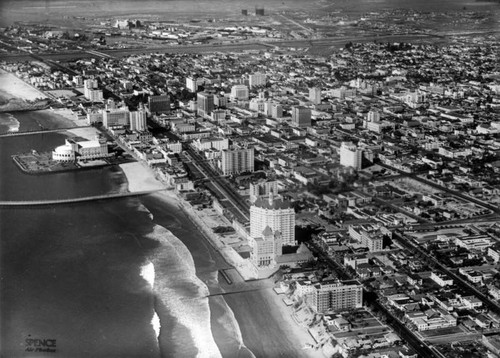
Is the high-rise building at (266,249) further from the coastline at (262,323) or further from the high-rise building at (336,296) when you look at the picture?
the high-rise building at (336,296)

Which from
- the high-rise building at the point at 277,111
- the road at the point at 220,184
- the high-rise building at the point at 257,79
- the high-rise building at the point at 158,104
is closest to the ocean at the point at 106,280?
the road at the point at 220,184

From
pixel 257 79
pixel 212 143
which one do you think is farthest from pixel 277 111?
pixel 212 143

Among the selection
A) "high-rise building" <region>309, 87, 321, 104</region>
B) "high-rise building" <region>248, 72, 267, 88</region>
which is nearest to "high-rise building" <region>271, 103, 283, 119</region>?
"high-rise building" <region>309, 87, 321, 104</region>

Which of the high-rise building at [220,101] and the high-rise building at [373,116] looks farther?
the high-rise building at [220,101]

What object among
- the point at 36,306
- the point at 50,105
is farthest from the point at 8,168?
the point at 36,306

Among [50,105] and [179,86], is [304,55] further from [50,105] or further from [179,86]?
[50,105]

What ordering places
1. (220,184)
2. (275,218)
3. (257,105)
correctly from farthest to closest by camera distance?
1. (257,105)
2. (220,184)
3. (275,218)

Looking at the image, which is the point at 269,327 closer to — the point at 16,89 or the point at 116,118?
the point at 116,118
